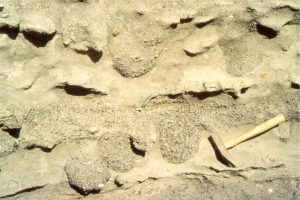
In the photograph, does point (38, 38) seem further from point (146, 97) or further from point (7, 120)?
point (146, 97)

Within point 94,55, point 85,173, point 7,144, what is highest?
point 94,55

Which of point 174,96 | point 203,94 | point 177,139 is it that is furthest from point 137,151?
point 203,94

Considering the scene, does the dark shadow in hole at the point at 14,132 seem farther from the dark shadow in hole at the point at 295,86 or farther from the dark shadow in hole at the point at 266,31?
the dark shadow in hole at the point at 295,86

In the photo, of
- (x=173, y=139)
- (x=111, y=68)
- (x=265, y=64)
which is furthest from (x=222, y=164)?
(x=111, y=68)

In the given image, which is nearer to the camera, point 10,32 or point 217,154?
point 10,32

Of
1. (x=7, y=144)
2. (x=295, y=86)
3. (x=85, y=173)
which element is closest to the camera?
(x=7, y=144)

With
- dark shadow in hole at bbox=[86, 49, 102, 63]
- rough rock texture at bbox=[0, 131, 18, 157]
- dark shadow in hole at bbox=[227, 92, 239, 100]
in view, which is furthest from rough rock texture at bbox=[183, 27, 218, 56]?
rough rock texture at bbox=[0, 131, 18, 157]

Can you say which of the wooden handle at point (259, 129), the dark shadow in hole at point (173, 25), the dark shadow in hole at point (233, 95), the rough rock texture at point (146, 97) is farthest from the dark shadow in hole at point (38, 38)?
the wooden handle at point (259, 129)
